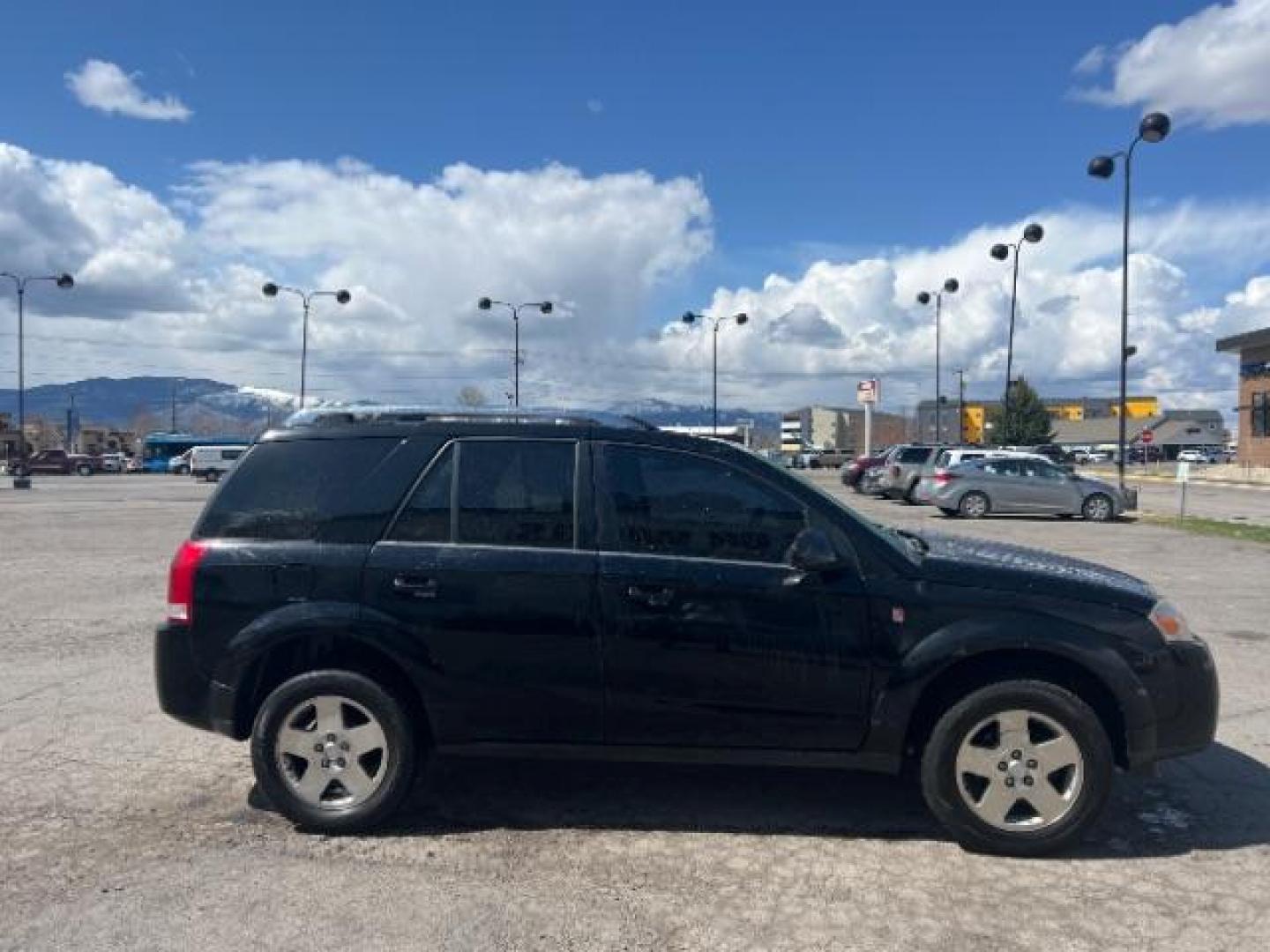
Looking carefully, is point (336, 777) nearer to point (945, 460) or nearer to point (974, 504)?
point (974, 504)

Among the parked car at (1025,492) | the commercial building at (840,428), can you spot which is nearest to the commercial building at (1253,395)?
the parked car at (1025,492)

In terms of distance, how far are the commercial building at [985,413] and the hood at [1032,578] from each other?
290 feet

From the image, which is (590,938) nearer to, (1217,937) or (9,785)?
(1217,937)

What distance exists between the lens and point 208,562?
441 centimetres

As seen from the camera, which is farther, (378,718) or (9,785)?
(9,785)

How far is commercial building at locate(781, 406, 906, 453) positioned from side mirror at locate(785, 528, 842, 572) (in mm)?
115242

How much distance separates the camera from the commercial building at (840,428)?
122438mm

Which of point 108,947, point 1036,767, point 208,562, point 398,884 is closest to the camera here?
point 108,947

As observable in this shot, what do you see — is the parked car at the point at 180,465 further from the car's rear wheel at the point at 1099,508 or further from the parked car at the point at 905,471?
the car's rear wheel at the point at 1099,508

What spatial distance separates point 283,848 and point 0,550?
518 inches

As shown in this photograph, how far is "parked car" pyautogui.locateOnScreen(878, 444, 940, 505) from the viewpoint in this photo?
26953 mm

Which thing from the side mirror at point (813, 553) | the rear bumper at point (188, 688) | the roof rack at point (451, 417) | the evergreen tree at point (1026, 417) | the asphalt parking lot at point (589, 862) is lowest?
the asphalt parking lot at point (589, 862)

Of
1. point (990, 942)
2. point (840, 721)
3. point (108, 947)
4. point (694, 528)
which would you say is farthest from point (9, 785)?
point (990, 942)

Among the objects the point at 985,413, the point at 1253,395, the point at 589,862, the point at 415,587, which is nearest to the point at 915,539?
the point at 589,862
